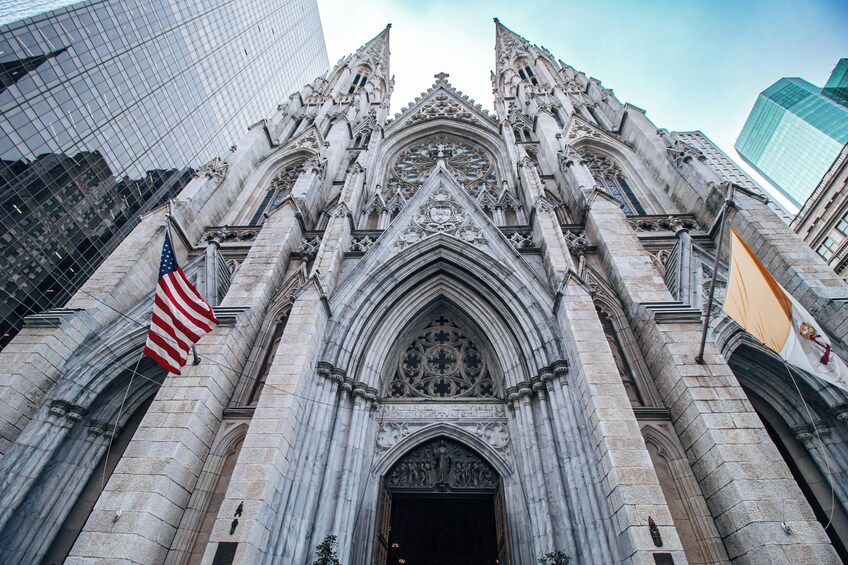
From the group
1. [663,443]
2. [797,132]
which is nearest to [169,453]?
[663,443]

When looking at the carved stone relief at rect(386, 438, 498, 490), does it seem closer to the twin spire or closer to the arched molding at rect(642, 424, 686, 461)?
the arched molding at rect(642, 424, 686, 461)

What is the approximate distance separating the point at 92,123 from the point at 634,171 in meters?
25.5

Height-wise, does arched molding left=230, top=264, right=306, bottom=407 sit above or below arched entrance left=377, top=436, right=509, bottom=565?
above

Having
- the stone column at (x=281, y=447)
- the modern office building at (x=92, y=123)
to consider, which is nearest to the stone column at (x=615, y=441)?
the stone column at (x=281, y=447)

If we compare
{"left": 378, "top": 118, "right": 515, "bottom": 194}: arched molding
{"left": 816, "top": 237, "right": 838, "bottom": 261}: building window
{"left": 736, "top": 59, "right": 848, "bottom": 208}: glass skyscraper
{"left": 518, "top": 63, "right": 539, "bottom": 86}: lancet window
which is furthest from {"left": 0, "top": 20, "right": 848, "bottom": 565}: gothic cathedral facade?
{"left": 736, "top": 59, "right": 848, "bottom": 208}: glass skyscraper

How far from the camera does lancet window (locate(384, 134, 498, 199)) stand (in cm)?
1778

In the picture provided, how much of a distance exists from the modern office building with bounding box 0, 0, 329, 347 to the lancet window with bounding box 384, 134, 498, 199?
1365cm

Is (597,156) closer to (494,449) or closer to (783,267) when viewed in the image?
(783,267)

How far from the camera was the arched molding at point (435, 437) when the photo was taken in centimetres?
926

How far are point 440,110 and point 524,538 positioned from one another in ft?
66.2

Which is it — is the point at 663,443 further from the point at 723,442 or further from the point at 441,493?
the point at 441,493

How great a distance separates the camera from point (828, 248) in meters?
31.3

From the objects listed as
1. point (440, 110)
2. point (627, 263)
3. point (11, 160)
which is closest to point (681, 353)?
point (627, 263)

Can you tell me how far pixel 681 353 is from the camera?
8.05 metres
